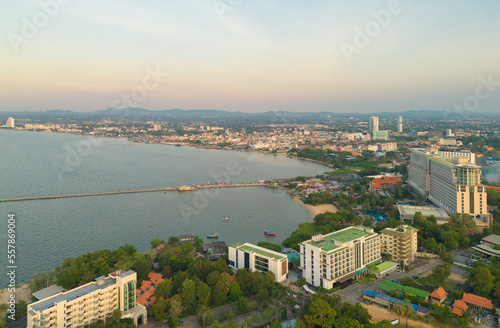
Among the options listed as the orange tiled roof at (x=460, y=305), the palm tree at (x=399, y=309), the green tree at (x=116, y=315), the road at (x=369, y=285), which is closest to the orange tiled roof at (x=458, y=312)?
the orange tiled roof at (x=460, y=305)

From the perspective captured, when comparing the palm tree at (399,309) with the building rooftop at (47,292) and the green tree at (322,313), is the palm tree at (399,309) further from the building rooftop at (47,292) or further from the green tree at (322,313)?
the building rooftop at (47,292)

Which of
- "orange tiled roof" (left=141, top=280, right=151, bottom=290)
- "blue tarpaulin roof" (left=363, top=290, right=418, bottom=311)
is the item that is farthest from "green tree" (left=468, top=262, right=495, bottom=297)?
"orange tiled roof" (left=141, top=280, right=151, bottom=290)

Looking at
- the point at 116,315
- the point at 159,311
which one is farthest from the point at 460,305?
the point at 116,315

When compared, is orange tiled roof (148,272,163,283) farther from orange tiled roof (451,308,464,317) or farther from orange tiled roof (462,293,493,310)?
orange tiled roof (462,293,493,310)

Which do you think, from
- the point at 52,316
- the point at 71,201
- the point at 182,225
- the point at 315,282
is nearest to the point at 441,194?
the point at 315,282

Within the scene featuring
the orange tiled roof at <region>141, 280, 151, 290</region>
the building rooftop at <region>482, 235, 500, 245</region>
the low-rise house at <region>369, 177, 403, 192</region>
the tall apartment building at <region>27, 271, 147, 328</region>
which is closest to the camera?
the tall apartment building at <region>27, 271, 147, 328</region>

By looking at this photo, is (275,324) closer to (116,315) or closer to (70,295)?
(116,315)
